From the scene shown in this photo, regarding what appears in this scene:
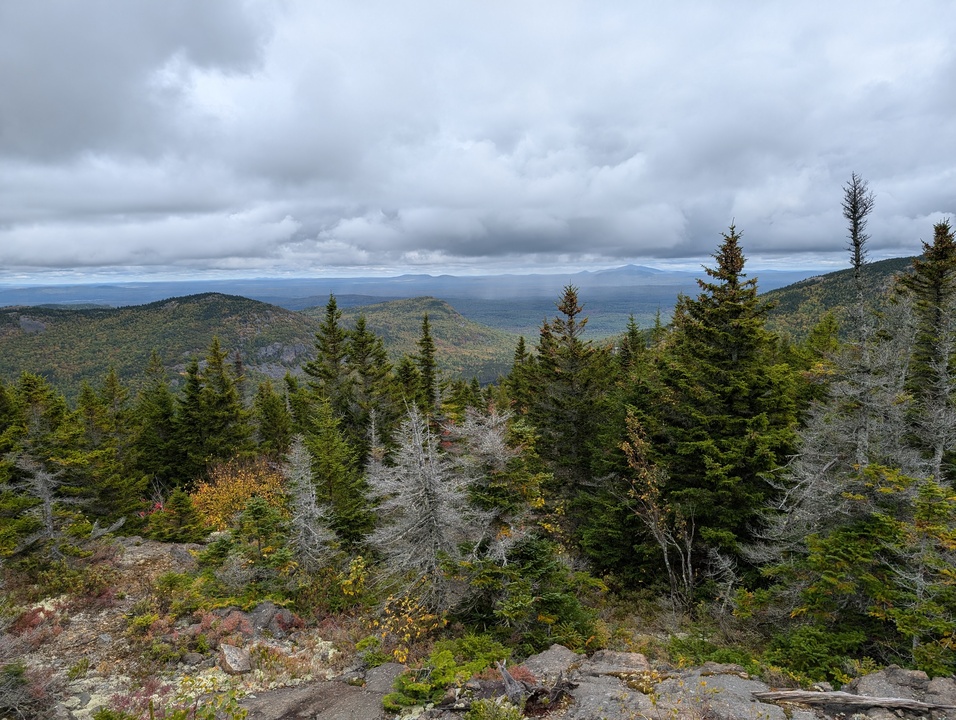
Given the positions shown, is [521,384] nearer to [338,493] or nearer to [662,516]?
[338,493]

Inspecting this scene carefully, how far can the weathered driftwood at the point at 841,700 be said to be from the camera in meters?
6.34

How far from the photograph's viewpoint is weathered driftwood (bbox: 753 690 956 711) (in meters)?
6.34

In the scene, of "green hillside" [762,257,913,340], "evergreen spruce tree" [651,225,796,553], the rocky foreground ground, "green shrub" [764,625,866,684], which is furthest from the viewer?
"green hillside" [762,257,913,340]

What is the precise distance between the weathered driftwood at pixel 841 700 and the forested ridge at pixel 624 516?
33.7 inches

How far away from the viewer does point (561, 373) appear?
20.7m

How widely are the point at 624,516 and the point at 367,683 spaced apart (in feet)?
38.3

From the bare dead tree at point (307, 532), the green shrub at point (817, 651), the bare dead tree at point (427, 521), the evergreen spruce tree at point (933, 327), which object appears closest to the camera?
the green shrub at point (817, 651)

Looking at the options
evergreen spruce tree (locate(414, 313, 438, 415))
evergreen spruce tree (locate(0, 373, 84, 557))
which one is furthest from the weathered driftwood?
evergreen spruce tree (locate(414, 313, 438, 415))

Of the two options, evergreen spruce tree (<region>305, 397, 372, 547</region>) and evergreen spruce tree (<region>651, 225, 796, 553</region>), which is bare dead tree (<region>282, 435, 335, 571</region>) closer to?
evergreen spruce tree (<region>305, 397, 372, 547</region>)

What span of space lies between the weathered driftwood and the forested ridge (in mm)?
856

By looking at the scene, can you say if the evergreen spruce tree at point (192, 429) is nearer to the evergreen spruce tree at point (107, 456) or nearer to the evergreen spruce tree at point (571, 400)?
the evergreen spruce tree at point (107, 456)

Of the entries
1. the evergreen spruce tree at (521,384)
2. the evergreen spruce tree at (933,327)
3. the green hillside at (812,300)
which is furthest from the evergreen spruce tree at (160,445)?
the green hillside at (812,300)

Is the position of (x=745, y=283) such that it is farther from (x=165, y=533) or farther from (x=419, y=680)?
(x=165, y=533)

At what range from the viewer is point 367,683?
29.2ft
